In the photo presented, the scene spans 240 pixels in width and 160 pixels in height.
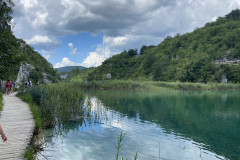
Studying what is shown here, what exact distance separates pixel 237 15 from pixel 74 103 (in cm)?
13981

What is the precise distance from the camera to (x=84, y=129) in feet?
40.7

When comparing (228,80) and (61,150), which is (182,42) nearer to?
(228,80)

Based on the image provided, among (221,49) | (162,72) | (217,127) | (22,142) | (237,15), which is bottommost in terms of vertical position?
(217,127)

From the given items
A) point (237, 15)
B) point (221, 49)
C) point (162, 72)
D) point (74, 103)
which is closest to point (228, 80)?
point (221, 49)

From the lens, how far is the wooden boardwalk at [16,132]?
6.03m

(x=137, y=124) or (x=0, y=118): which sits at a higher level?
(x=0, y=118)

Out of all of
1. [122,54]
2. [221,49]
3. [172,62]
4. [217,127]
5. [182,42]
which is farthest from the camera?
[122,54]

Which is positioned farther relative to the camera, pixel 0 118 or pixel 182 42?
pixel 182 42

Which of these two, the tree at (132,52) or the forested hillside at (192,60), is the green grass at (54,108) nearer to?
the forested hillside at (192,60)

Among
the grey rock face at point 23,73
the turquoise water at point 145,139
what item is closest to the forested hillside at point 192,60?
the grey rock face at point 23,73

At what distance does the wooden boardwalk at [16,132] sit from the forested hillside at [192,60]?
72.9 m

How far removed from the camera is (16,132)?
8.20 metres

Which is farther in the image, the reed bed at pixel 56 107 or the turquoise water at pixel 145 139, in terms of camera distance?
the reed bed at pixel 56 107

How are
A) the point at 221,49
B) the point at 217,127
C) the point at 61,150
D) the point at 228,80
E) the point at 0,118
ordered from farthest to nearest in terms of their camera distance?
the point at 221,49 < the point at 228,80 < the point at 217,127 < the point at 0,118 < the point at 61,150
